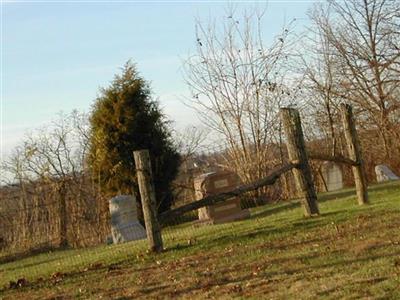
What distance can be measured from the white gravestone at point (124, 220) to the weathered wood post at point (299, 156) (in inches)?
171

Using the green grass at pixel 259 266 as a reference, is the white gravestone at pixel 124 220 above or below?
above

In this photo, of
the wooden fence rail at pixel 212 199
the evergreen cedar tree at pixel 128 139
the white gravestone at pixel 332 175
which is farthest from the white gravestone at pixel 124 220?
the white gravestone at pixel 332 175

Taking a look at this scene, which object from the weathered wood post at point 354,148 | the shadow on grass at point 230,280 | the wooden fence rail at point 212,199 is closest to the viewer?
the shadow on grass at point 230,280

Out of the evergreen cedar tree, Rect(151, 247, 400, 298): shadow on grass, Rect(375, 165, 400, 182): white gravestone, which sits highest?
the evergreen cedar tree

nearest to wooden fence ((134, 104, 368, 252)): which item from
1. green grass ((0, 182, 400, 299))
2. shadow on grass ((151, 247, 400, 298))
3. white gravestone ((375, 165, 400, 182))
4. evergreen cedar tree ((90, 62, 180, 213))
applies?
green grass ((0, 182, 400, 299))

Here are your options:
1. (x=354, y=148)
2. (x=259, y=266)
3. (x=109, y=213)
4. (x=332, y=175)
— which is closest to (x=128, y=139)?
(x=109, y=213)

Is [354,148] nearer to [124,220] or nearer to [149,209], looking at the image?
[149,209]

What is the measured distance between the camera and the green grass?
222 inches

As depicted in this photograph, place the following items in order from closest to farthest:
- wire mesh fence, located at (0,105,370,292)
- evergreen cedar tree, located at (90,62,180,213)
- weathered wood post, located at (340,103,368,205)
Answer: weathered wood post, located at (340,103,368,205), wire mesh fence, located at (0,105,370,292), evergreen cedar tree, located at (90,62,180,213)

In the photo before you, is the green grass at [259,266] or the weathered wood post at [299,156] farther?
the weathered wood post at [299,156]

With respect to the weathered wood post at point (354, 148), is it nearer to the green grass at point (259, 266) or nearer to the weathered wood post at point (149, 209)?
the green grass at point (259, 266)

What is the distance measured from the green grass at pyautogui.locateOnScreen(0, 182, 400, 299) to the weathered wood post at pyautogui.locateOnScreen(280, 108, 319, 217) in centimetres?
38

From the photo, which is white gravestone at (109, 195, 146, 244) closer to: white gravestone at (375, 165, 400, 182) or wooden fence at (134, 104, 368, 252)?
wooden fence at (134, 104, 368, 252)

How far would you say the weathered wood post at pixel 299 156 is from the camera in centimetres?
977
